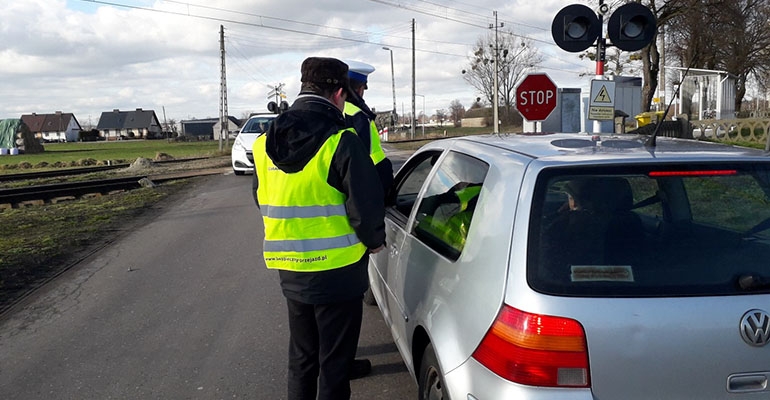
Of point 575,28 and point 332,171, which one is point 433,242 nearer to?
point 332,171

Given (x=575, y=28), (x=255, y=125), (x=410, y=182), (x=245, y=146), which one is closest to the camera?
(x=410, y=182)

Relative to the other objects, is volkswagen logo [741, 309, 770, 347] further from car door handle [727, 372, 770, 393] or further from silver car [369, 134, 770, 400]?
car door handle [727, 372, 770, 393]

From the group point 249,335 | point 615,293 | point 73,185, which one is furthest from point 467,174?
point 73,185

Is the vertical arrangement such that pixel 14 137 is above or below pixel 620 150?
above

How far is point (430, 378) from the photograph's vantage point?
2977mm

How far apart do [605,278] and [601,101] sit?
6610 mm

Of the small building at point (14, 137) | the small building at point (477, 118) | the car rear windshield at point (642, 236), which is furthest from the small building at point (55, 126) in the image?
the car rear windshield at point (642, 236)

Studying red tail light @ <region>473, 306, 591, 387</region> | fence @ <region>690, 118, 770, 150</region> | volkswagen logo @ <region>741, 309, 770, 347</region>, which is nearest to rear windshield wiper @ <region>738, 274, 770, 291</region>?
volkswagen logo @ <region>741, 309, 770, 347</region>

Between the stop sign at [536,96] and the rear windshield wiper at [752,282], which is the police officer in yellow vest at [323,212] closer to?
the rear windshield wiper at [752,282]

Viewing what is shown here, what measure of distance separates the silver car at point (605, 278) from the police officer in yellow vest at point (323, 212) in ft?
1.33

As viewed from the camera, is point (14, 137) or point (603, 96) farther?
point (14, 137)

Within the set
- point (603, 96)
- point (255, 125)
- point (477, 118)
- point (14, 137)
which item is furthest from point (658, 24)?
point (477, 118)

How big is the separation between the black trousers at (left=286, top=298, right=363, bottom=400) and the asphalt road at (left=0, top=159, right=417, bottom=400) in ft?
2.10

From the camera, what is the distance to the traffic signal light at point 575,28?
791 cm
